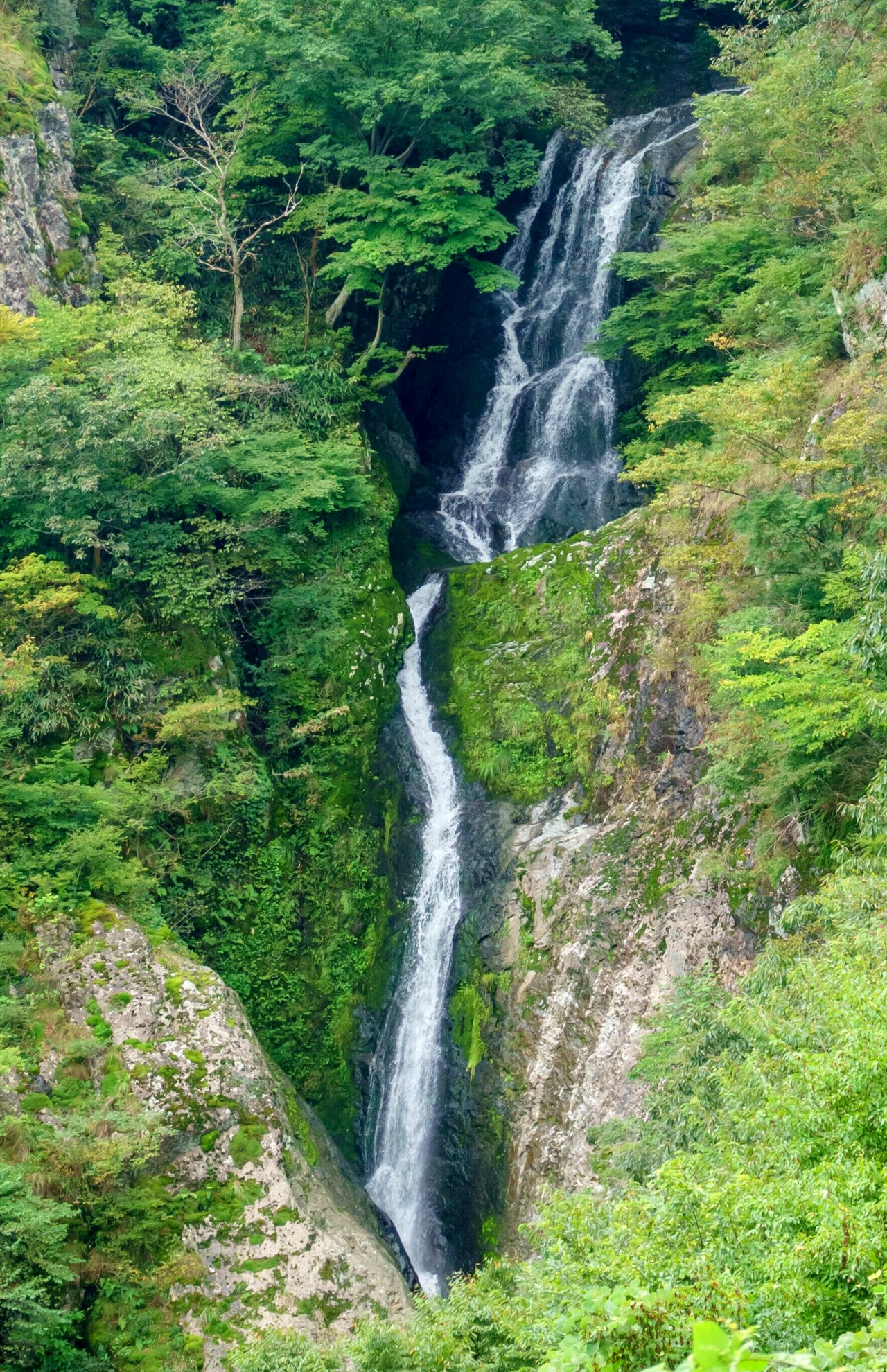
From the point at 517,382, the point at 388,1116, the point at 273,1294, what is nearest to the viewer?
the point at 273,1294

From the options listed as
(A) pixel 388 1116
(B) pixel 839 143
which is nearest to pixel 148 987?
(A) pixel 388 1116

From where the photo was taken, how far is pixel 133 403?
1503cm

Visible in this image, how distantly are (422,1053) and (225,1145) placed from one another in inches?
172

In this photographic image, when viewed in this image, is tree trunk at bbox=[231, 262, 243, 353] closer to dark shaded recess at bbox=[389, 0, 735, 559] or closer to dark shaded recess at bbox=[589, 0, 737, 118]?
dark shaded recess at bbox=[389, 0, 735, 559]

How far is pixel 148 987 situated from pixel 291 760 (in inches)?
222

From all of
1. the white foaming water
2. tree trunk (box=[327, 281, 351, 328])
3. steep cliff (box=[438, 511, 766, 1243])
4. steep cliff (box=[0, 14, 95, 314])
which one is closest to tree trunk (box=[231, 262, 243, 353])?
Answer: tree trunk (box=[327, 281, 351, 328])

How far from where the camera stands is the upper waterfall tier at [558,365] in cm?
2102

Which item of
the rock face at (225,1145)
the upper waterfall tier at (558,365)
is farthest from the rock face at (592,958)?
the upper waterfall tier at (558,365)

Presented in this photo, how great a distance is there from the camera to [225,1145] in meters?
11.8

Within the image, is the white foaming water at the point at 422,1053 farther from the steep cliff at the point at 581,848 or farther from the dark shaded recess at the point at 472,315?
the dark shaded recess at the point at 472,315

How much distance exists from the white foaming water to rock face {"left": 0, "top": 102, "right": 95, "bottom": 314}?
10.9m

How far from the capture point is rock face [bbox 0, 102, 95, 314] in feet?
55.9

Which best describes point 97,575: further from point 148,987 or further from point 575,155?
point 575,155

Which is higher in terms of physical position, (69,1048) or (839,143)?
(839,143)
